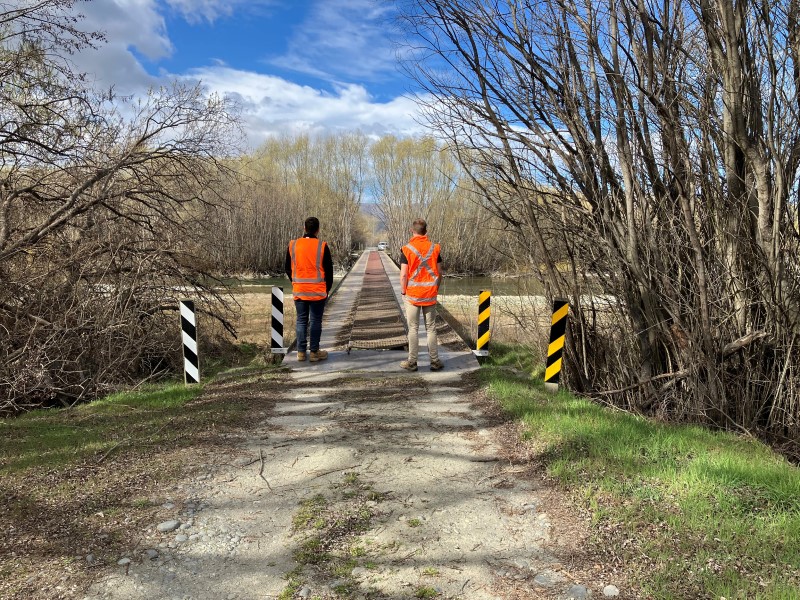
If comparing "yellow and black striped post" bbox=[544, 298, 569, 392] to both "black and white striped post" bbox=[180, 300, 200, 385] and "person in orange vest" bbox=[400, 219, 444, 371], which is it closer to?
"person in orange vest" bbox=[400, 219, 444, 371]

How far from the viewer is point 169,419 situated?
534 cm

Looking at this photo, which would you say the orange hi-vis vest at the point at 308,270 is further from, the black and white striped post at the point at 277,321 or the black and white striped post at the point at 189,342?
the black and white striped post at the point at 189,342

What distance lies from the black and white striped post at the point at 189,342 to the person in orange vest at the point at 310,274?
4.69 ft

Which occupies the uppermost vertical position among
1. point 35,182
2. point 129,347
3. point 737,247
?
point 35,182

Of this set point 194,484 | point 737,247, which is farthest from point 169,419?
point 737,247

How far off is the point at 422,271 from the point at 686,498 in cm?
460

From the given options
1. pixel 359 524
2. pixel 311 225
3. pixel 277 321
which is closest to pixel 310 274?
pixel 311 225

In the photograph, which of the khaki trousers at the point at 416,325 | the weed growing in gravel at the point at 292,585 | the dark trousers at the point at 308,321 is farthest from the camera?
the dark trousers at the point at 308,321

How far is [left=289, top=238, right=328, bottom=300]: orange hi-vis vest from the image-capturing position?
25.3 feet

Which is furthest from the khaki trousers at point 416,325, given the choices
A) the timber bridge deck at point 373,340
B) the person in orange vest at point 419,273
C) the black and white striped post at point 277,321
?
the black and white striped post at point 277,321

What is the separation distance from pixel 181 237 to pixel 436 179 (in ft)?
116

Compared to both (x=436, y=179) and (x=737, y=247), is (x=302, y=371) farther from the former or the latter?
(x=436, y=179)

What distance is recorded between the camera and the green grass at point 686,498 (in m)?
2.57

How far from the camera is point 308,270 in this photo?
7.72 meters
